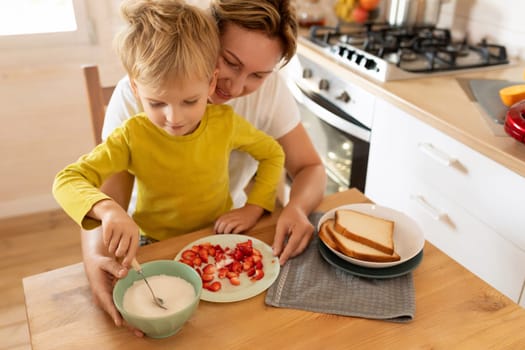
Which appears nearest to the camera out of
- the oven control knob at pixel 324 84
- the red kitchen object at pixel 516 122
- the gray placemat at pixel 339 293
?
the gray placemat at pixel 339 293

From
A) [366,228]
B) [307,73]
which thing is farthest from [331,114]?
[366,228]

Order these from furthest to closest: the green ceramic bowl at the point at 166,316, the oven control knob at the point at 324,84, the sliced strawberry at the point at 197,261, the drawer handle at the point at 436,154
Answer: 1. the oven control knob at the point at 324,84
2. the drawer handle at the point at 436,154
3. the sliced strawberry at the point at 197,261
4. the green ceramic bowl at the point at 166,316

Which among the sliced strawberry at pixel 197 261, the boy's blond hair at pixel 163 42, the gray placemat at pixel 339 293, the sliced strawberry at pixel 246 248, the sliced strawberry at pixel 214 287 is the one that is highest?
the boy's blond hair at pixel 163 42

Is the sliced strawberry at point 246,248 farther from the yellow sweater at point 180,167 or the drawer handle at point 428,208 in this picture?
the drawer handle at point 428,208

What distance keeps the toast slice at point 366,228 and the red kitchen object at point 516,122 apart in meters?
0.48

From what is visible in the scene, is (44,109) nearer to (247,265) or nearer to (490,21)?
(247,265)

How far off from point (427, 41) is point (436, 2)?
0.24 m

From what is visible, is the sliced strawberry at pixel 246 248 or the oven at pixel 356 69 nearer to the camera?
the sliced strawberry at pixel 246 248

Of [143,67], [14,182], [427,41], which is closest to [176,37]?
[143,67]

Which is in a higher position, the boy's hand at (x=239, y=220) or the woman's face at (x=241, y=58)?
the woman's face at (x=241, y=58)

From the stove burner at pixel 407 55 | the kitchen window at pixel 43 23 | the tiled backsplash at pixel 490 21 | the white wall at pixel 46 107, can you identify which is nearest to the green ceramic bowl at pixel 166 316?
the stove burner at pixel 407 55

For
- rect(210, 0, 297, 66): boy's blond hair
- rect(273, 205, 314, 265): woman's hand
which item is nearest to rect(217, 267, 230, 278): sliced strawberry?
rect(273, 205, 314, 265): woman's hand

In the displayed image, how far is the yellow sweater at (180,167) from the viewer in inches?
42.1

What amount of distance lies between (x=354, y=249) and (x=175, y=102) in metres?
0.47
